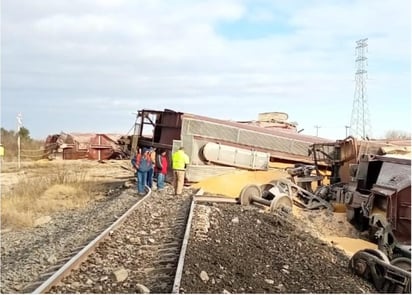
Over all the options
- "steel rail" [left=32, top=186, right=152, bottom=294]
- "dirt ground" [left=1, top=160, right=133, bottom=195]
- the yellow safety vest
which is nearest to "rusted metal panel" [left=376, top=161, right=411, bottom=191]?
the yellow safety vest

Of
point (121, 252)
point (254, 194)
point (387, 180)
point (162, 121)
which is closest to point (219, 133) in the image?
point (162, 121)

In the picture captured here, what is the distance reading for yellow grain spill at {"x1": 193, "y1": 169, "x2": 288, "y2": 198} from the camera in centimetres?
1995

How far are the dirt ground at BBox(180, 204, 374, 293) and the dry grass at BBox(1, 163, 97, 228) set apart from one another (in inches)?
239

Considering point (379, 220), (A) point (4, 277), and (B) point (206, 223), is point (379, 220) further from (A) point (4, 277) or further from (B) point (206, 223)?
(A) point (4, 277)

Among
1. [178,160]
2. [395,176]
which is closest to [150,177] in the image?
[178,160]

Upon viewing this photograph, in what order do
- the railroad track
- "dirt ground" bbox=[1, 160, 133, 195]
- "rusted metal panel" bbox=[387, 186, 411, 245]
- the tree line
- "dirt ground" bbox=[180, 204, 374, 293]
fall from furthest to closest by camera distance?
1. the tree line
2. "dirt ground" bbox=[1, 160, 133, 195]
3. "rusted metal panel" bbox=[387, 186, 411, 245]
4. "dirt ground" bbox=[180, 204, 374, 293]
5. the railroad track

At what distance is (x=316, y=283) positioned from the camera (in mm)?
7504

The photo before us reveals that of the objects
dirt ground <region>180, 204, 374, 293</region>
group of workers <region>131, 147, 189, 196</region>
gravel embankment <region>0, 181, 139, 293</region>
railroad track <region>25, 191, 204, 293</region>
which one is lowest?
gravel embankment <region>0, 181, 139, 293</region>

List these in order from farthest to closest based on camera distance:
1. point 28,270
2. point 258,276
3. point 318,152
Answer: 1. point 318,152
2. point 28,270
3. point 258,276

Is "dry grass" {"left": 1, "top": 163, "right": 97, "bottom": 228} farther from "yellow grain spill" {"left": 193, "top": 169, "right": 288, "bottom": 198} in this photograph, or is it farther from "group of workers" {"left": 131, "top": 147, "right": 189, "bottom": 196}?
"yellow grain spill" {"left": 193, "top": 169, "right": 288, "bottom": 198}

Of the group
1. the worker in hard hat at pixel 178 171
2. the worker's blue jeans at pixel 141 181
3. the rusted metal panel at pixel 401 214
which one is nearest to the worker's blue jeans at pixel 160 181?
the worker's blue jeans at pixel 141 181

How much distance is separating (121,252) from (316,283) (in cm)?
320

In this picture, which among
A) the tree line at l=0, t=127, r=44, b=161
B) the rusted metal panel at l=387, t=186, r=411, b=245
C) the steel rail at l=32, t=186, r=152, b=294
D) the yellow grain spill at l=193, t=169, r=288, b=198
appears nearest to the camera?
the steel rail at l=32, t=186, r=152, b=294

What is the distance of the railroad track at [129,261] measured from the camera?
6.71m
